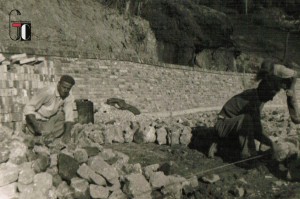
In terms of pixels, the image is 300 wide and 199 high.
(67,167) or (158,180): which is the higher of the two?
(67,167)

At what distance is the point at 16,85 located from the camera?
19.7 feet

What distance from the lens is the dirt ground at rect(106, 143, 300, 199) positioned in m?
4.80

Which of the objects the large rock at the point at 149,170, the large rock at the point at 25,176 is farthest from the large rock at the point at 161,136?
the large rock at the point at 25,176

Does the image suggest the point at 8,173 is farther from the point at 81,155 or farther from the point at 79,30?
the point at 79,30

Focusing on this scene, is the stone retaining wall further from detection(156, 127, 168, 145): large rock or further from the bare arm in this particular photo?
detection(156, 127, 168, 145): large rock

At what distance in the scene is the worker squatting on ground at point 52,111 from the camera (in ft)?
18.2

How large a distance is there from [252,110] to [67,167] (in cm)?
306

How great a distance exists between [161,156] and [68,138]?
5.27ft

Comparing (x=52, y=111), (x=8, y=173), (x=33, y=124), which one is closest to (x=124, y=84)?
(x=52, y=111)

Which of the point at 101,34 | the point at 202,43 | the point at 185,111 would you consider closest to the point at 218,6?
the point at 202,43

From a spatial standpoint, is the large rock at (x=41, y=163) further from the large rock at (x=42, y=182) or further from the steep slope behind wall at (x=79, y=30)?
the steep slope behind wall at (x=79, y=30)

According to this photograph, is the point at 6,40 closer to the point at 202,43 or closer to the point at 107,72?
the point at 107,72

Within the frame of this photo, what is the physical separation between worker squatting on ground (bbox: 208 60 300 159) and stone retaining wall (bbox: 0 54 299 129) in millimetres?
441

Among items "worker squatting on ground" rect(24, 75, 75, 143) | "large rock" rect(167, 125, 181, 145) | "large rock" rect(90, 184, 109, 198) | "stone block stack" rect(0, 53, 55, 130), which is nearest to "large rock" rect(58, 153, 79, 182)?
"large rock" rect(90, 184, 109, 198)
